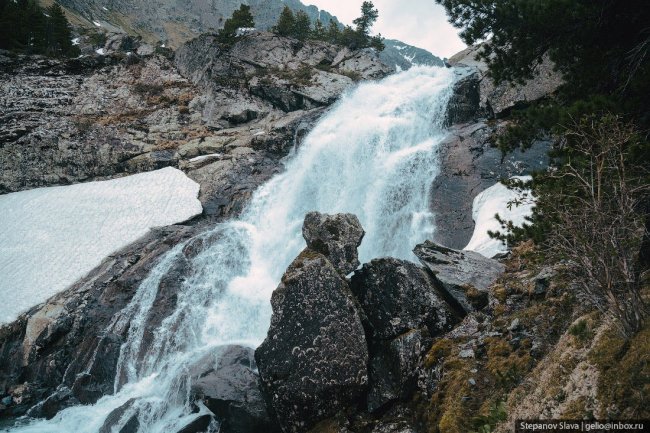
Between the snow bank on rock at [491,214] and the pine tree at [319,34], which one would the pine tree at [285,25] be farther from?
the snow bank on rock at [491,214]

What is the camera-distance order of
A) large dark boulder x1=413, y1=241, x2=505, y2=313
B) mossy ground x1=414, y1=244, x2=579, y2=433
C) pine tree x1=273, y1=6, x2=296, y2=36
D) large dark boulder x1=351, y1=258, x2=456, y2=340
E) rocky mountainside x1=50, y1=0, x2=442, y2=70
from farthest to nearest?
rocky mountainside x1=50, y1=0, x2=442, y2=70, pine tree x1=273, y1=6, x2=296, y2=36, large dark boulder x1=413, y1=241, x2=505, y2=313, large dark boulder x1=351, y1=258, x2=456, y2=340, mossy ground x1=414, y1=244, x2=579, y2=433

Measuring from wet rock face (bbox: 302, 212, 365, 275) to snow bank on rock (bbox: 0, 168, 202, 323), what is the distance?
15496 mm

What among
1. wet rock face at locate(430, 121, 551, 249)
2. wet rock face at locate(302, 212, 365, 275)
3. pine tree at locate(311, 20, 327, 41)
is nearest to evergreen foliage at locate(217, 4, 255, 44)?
pine tree at locate(311, 20, 327, 41)

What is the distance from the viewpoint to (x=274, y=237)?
1007 inches

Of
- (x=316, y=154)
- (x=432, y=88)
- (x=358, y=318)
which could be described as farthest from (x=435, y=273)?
(x=432, y=88)

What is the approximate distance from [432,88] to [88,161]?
31.9 m

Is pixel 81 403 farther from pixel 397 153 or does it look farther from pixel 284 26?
pixel 284 26

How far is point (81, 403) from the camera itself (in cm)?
1741

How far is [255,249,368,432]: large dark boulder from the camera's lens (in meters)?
11.9

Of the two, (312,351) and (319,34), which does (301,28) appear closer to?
(319,34)

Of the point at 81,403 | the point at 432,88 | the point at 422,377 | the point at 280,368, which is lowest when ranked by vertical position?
the point at 81,403

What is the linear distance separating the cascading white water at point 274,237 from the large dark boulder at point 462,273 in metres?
5.80

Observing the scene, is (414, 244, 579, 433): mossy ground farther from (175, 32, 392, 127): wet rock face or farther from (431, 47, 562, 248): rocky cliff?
(175, 32, 392, 127): wet rock face

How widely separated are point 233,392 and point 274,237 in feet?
41.2
